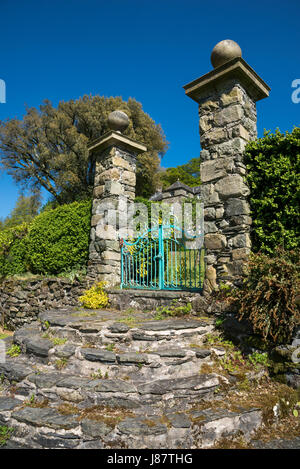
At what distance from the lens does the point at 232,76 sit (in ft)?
14.3

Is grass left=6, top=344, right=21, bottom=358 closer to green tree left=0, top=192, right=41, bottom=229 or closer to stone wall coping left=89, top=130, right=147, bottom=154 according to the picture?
stone wall coping left=89, top=130, right=147, bottom=154

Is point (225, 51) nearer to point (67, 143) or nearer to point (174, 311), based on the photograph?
point (174, 311)

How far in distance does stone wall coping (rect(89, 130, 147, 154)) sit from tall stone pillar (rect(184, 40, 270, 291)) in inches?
86.5

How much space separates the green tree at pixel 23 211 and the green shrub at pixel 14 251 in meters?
13.3

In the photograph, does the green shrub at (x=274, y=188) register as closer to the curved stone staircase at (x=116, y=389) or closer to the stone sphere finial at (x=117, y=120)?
the curved stone staircase at (x=116, y=389)

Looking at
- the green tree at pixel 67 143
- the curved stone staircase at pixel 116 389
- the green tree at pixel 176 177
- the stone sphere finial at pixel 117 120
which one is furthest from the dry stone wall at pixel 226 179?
the green tree at pixel 176 177

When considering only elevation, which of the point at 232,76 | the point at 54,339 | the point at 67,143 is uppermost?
the point at 67,143

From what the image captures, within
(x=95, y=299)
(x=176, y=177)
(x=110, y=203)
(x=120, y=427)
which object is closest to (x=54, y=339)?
(x=120, y=427)

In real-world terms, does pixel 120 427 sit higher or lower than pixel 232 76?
lower

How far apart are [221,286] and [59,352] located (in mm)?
2358

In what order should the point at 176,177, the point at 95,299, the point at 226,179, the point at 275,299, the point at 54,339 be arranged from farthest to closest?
the point at 176,177 → the point at 95,299 → the point at 226,179 → the point at 54,339 → the point at 275,299

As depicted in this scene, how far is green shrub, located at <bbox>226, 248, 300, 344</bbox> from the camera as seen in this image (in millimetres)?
3115

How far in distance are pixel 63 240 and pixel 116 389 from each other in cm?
441
